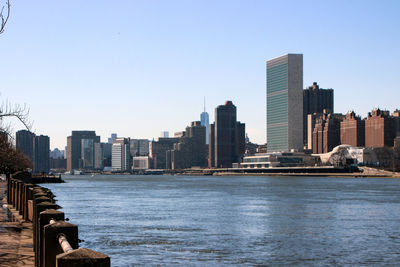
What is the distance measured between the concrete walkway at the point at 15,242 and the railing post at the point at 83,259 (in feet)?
35.2

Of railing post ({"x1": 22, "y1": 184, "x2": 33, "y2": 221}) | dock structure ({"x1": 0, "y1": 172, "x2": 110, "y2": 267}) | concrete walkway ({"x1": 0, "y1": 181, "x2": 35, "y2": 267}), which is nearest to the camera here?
dock structure ({"x1": 0, "y1": 172, "x2": 110, "y2": 267})

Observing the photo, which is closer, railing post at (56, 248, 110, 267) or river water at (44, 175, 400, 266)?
railing post at (56, 248, 110, 267)

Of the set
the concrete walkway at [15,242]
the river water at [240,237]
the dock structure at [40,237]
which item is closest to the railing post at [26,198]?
the dock structure at [40,237]

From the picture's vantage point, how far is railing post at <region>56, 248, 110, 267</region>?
24.3ft

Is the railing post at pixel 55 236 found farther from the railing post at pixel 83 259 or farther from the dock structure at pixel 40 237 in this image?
the railing post at pixel 83 259

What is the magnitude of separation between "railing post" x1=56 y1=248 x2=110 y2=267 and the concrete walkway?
10.7 meters

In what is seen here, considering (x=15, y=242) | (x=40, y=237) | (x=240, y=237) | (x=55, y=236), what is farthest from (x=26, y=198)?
(x=55, y=236)

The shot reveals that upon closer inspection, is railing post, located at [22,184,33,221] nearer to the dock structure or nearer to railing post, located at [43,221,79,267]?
the dock structure

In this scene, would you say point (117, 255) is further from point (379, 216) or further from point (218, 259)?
point (379, 216)

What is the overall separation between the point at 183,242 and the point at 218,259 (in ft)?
20.6

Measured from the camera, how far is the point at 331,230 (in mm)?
46875

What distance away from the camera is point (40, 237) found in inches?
536

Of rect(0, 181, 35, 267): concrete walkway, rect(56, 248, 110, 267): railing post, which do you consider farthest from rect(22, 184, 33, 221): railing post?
rect(56, 248, 110, 267): railing post

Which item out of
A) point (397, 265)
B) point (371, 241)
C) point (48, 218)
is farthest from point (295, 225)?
point (48, 218)
